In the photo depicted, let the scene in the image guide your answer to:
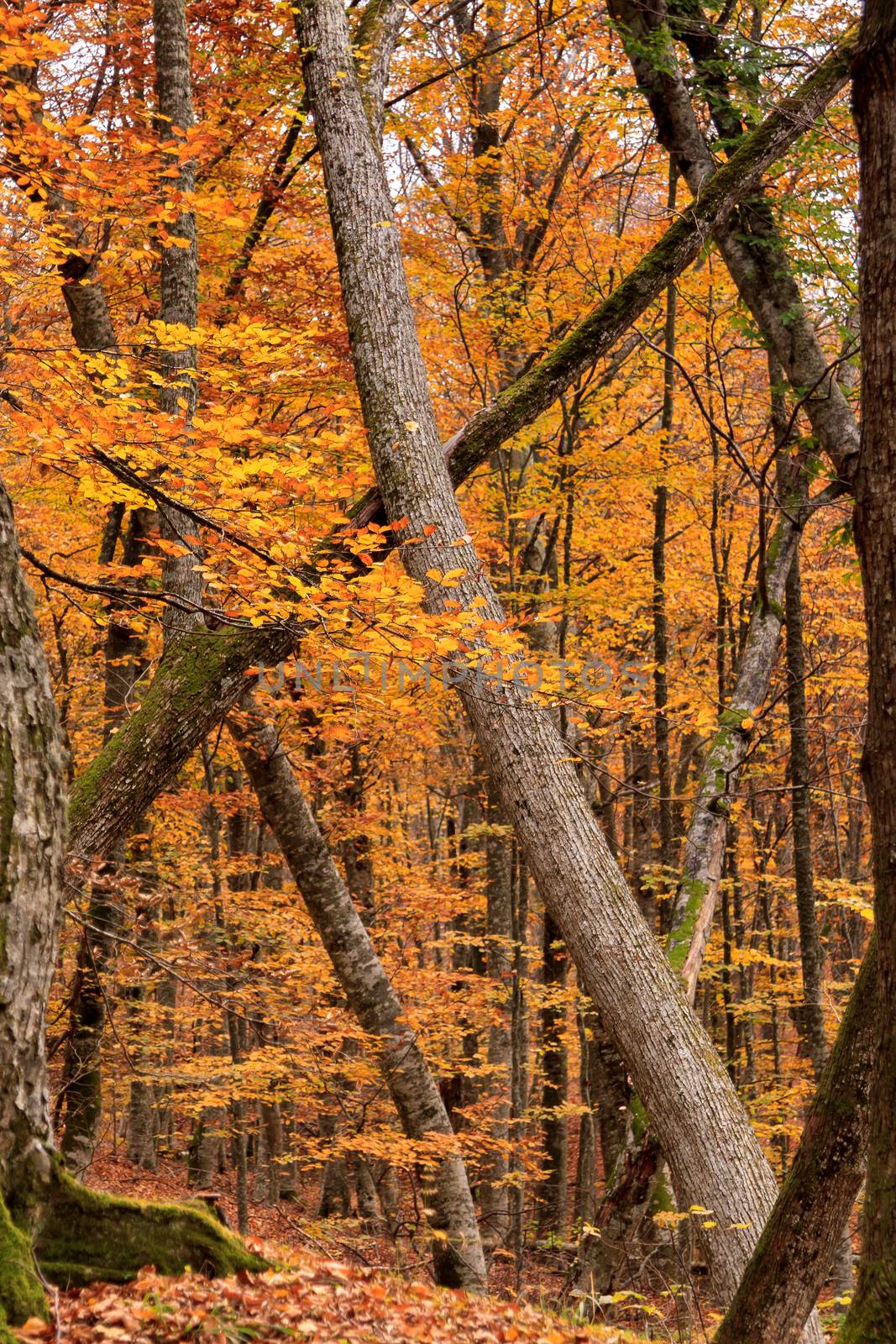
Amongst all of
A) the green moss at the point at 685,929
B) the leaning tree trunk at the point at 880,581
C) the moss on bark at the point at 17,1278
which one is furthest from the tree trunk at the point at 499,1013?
the leaning tree trunk at the point at 880,581

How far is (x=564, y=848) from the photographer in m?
5.15

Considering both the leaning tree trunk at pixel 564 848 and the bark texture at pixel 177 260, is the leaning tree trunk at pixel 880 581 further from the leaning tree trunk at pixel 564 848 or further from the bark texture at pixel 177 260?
the bark texture at pixel 177 260

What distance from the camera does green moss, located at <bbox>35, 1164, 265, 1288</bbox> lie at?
307 cm

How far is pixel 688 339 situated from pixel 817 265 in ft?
18.2

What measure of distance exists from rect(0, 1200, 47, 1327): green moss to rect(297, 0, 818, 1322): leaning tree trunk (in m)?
2.68

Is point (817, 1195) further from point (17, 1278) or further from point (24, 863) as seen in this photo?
point (24, 863)

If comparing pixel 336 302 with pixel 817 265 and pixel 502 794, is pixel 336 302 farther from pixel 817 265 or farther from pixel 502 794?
pixel 502 794

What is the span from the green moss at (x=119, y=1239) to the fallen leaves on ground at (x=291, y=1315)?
0.22 ft

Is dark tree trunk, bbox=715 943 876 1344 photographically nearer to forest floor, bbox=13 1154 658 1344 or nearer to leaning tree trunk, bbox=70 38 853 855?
forest floor, bbox=13 1154 658 1344

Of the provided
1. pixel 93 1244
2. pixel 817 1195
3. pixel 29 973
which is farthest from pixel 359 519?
pixel 817 1195

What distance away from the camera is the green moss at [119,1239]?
10.1 feet

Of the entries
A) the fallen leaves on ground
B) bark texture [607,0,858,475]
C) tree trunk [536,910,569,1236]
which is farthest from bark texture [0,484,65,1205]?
tree trunk [536,910,569,1236]

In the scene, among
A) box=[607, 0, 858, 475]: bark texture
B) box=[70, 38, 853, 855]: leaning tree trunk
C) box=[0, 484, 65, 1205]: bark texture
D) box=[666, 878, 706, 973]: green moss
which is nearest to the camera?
box=[0, 484, 65, 1205]: bark texture

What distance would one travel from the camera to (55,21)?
8.93 metres
